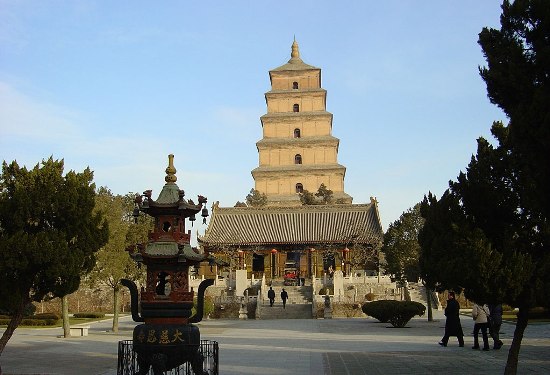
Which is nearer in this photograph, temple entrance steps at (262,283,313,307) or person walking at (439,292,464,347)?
person walking at (439,292,464,347)

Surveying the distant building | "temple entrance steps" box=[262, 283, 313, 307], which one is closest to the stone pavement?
"temple entrance steps" box=[262, 283, 313, 307]

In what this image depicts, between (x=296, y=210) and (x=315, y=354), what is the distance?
122ft

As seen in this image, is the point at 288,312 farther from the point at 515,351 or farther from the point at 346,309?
the point at 515,351

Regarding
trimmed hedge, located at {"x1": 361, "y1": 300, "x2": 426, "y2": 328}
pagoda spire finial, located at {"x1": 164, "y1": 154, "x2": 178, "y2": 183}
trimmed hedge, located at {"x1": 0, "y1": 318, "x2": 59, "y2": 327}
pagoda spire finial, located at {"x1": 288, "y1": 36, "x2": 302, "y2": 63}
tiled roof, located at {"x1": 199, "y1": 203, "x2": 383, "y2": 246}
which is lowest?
trimmed hedge, located at {"x1": 0, "y1": 318, "x2": 59, "y2": 327}

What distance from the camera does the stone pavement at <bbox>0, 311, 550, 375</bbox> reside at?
13.9 metres

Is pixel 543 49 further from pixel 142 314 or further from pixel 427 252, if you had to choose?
pixel 427 252

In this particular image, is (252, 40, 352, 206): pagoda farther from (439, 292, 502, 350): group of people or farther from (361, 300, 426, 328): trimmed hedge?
(439, 292, 502, 350): group of people

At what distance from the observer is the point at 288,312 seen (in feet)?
125

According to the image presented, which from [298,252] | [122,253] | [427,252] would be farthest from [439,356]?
[298,252]

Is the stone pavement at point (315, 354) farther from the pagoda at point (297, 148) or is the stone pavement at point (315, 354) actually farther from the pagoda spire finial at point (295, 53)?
the pagoda spire finial at point (295, 53)

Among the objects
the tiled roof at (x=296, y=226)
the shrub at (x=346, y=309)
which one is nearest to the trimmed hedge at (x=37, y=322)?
the shrub at (x=346, y=309)

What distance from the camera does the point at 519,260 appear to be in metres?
10.6

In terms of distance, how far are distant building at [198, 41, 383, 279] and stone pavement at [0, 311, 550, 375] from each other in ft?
84.1

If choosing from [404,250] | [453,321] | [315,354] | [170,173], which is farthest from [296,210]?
[170,173]
